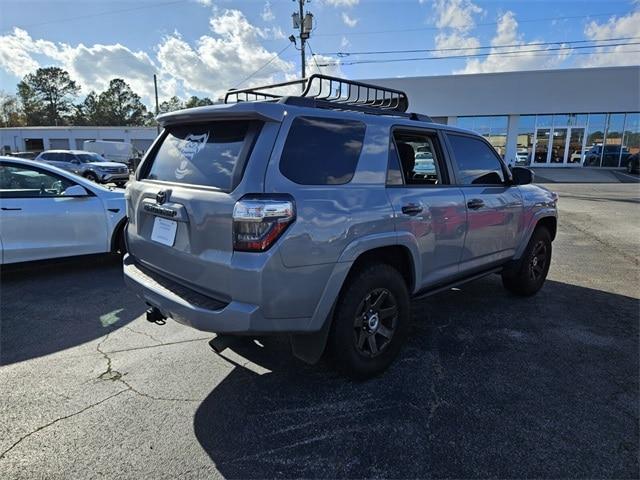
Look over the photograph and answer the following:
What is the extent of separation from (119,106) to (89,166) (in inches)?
3028

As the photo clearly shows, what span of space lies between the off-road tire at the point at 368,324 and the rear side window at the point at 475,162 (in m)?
1.36

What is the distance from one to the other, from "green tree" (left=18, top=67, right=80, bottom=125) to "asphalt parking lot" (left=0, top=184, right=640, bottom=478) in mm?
94902

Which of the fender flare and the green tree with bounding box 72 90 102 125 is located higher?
the green tree with bounding box 72 90 102 125

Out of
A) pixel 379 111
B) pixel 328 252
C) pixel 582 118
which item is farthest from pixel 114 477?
pixel 582 118

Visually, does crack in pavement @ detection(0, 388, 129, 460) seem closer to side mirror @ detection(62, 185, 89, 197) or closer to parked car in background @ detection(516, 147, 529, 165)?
side mirror @ detection(62, 185, 89, 197)

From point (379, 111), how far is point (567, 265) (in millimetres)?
4810

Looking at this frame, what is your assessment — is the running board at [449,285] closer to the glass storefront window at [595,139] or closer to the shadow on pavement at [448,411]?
the shadow on pavement at [448,411]

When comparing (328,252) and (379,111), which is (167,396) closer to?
(328,252)

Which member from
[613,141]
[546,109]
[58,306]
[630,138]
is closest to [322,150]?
[58,306]

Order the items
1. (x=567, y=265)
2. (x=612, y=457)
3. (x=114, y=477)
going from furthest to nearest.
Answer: (x=567, y=265), (x=612, y=457), (x=114, y=477)

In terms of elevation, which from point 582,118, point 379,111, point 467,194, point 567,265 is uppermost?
point 582,118

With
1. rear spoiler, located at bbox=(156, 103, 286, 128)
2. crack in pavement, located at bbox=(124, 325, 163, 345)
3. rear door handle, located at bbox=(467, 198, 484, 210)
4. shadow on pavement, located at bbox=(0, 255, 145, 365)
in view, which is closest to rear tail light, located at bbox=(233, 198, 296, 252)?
rear spoiler, located at bbox=(156, 103, 286, 128)

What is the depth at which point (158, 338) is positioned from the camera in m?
3.80

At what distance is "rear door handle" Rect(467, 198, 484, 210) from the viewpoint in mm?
3760
